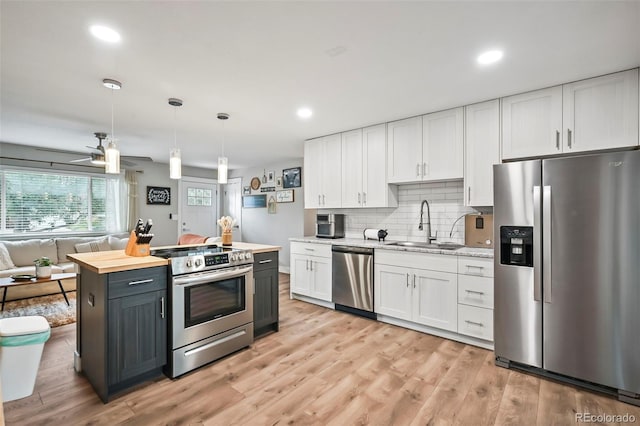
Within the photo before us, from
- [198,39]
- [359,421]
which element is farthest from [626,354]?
[198,39]

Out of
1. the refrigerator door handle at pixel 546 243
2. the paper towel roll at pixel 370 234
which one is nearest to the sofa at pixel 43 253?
the paper towel roll at pixel 370 234

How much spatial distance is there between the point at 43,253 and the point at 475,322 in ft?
20.8

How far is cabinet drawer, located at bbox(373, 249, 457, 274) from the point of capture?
302 centimetres

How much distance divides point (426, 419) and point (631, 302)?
1.60 m

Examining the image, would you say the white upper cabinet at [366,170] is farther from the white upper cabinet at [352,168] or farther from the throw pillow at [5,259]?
the throw pillow at [5,259]

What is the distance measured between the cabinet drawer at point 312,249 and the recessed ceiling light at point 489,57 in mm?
2563

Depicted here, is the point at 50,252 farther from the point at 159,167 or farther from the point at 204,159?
the point at 204,159

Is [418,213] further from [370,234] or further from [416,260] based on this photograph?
[416,260]

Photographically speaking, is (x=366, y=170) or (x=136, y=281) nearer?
(x=136, y=281)

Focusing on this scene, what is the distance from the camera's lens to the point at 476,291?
9.34 ft

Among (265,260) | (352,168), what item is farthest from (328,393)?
(352,168)

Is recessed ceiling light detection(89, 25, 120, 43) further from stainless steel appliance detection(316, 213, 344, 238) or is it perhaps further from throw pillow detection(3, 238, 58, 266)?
throw pillow detection(3, 238, 58, 266)

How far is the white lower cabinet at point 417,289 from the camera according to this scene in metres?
3.02
